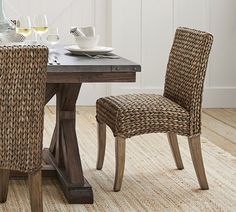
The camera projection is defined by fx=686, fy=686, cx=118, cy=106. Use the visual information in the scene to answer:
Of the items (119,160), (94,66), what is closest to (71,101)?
(119,160)

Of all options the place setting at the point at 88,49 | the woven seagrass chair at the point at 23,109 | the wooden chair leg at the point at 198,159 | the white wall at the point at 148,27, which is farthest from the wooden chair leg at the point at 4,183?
the white wall at the point at 148,27

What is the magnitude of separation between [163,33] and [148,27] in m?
0.15

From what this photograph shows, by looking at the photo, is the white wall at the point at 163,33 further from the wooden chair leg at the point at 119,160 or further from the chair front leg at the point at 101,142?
the wooden chair leg at the point at 119,160

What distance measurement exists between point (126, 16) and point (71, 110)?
8.41 feet

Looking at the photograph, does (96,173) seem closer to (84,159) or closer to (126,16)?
(84,159)

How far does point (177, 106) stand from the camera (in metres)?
3.61

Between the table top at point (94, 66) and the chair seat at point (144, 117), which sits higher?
the table top at point (94, 66)

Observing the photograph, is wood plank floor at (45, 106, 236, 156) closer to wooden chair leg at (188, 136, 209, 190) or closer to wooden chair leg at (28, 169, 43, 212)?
wooden chair leg at (188, 136, 209, 190)

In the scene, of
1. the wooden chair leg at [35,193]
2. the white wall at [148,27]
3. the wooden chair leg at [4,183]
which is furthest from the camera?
the white wall at [148,27]

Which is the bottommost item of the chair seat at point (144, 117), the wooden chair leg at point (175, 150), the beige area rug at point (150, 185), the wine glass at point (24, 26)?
the beige area rug at point (150, 185)

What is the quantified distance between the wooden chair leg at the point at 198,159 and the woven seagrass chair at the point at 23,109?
1065mm

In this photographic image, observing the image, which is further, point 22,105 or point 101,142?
point 101,142

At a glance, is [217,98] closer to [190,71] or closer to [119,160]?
[190,71]

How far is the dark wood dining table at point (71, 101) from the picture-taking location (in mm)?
3170
